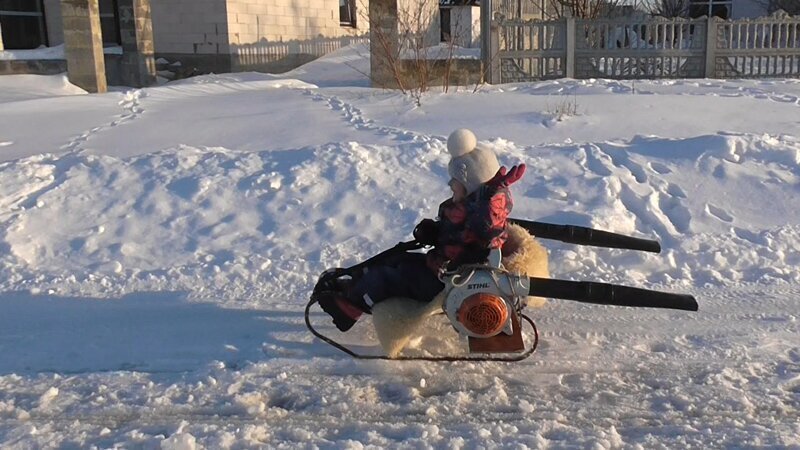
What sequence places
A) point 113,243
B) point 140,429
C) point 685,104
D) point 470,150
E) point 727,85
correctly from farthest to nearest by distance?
point 727,85 → point 685,104 → point 113,243 → point 470,150 → point 140,429

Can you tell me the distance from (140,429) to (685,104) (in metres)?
8.37

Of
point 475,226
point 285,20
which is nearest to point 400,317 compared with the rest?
point 475,226

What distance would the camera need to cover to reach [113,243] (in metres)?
5.46

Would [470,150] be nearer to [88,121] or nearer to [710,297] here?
[710,297]

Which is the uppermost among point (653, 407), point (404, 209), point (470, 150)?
point (470, 150)

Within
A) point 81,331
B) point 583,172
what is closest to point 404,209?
point 583,172

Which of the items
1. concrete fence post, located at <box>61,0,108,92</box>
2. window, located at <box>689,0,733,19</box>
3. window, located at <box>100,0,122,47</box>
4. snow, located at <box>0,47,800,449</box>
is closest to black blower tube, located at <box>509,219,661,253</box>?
snow, located at <box>0,47,800,449</box>

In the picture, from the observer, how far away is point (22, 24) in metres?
17.8

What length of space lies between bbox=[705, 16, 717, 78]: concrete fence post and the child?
11081 mm

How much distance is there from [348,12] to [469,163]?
1904 centimetres

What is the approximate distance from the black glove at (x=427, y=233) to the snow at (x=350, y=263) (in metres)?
0.54

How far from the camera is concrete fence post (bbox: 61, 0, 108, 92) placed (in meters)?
13.7

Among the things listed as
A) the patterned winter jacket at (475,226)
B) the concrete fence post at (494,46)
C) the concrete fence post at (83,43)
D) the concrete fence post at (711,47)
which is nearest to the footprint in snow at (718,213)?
the patterned winter jacket at (475,226)

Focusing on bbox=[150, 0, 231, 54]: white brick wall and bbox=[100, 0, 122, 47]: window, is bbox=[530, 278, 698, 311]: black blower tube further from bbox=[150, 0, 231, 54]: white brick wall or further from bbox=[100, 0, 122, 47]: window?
bbox=[100, 0, 122, 47]: window
